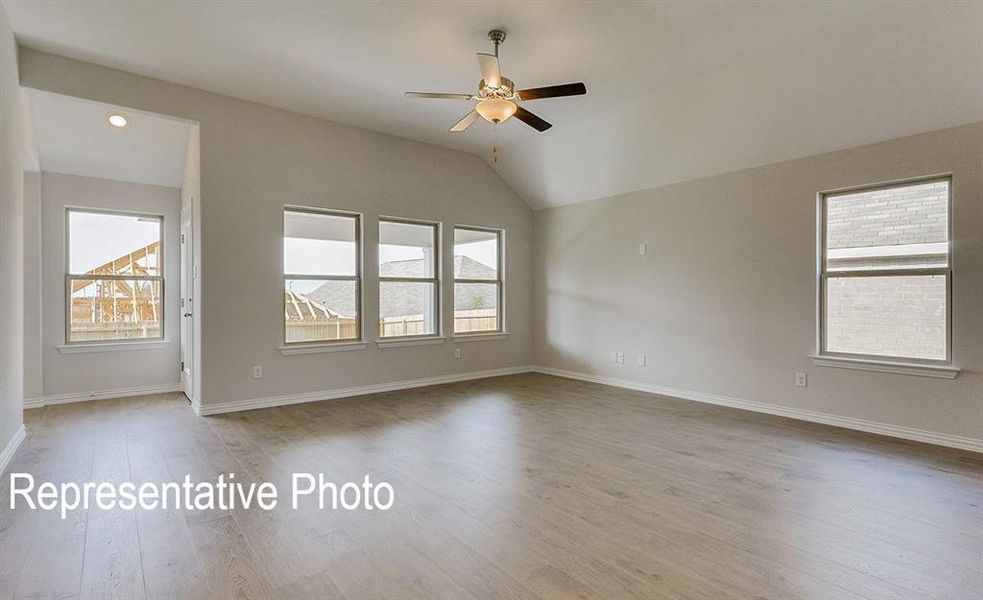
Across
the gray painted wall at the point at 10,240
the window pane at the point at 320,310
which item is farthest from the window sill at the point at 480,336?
the gray painted wall at the point at 10,240

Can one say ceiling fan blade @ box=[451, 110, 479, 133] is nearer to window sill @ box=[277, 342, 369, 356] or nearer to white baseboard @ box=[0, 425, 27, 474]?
window sill @ box=[277, 342, 369, 356]

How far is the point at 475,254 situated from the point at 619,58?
339cm

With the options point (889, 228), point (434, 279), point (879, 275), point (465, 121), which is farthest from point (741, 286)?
point (434, 279)

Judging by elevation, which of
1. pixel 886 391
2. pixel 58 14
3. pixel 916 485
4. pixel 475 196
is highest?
pixel 58 14

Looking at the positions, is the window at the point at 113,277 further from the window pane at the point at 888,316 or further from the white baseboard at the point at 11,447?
the window pane at the point at 888,316

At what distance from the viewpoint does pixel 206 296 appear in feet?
14.4

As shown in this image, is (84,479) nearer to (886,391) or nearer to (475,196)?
(475,196)

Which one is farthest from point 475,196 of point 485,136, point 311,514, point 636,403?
point 311,514

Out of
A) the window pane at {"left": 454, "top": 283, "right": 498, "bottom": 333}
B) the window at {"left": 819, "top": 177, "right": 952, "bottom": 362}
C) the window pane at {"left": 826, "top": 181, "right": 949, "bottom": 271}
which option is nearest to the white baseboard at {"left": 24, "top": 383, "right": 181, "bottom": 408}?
the window pane at {"left": 454, "top": 283, "right": 498, "bottom": 333}

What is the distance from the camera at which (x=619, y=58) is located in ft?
12.2

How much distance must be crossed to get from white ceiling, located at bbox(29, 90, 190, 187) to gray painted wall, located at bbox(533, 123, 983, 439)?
464cm

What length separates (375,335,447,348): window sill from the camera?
5.53 m

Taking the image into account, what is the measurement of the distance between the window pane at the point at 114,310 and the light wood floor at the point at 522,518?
1.31m

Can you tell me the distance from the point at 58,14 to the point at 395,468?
3740mm
